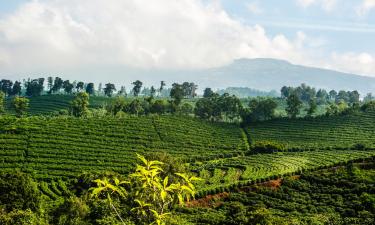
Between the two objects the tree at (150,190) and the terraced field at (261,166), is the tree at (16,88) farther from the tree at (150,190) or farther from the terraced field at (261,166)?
the tree at (150,190)

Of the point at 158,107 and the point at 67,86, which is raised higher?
the point at 67,86

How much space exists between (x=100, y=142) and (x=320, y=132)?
55.7 meters

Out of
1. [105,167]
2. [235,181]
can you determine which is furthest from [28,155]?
[235,181]

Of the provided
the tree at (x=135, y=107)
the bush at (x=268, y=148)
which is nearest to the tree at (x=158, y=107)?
the tree at (x=135, y=107)

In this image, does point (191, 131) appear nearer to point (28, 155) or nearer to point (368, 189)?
point (28, 155)

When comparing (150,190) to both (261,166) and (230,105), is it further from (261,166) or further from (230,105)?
(230,105)

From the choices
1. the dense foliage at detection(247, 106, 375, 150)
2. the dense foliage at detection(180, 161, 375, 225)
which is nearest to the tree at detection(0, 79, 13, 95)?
the dense foliage at detection(247, 106, 375, 150)

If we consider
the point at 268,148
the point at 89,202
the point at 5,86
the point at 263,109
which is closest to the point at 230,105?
the point at 263,109

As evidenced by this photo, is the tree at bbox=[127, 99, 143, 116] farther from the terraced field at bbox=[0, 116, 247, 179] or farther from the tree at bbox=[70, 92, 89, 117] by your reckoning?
the terraced field at bbox=[0, 116, 247, 179]

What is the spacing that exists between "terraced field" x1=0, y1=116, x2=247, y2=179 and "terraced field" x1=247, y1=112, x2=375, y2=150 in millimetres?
8284

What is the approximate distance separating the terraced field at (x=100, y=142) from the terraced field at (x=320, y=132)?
326 inches

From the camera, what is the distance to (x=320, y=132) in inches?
4471

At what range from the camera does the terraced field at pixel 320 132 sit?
103419mm

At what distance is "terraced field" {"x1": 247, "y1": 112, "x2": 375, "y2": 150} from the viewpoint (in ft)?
339
